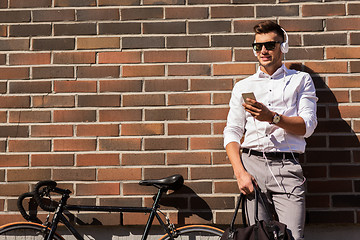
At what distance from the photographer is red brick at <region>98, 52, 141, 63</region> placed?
3.29 meters

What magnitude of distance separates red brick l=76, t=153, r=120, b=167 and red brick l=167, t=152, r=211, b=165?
0.43 metres

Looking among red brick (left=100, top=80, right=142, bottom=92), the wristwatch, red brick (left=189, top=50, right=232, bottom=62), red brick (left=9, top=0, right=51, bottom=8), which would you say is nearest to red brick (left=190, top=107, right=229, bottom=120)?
red brick (left=189, top=50, right=232, bottom=62)

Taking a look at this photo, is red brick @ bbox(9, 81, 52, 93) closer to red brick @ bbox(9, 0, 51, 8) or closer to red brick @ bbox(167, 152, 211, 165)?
red brick @ bbox(9, 0, 51, 8)

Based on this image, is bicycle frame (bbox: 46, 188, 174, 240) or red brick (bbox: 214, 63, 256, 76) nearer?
bicycle frame (bbox: 46, 188, 174, 240)

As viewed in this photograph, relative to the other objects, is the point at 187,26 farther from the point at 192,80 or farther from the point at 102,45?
Answer: the point at 102,45

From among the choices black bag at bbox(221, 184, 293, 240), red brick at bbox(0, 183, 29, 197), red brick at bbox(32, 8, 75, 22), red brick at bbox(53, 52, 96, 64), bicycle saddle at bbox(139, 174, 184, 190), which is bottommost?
black bag at bbox(221, 184, 293, 240)

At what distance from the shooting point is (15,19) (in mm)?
3312

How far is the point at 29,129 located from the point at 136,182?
3.12 feet

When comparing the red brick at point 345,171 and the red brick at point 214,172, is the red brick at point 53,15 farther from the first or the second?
the red brick at point 345,171

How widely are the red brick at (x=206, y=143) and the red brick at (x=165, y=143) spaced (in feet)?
0.21

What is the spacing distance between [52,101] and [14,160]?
556 millimetres

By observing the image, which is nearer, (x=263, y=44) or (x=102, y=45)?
(x=263, y=44)

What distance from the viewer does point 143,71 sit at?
328 centimetres

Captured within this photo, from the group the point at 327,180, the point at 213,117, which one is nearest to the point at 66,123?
the point at 213,117
